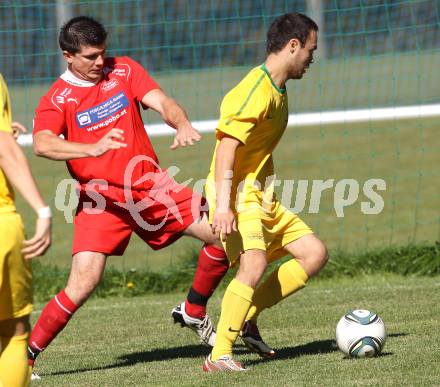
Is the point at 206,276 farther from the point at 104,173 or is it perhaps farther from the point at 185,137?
the point at 185,137

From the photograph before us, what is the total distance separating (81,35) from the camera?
6.60 metres

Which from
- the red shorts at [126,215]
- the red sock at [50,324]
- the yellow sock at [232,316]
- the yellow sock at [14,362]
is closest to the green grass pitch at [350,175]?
the red shorts at [126,215]

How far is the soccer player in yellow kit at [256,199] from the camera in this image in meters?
6.20

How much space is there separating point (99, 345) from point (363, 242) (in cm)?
622

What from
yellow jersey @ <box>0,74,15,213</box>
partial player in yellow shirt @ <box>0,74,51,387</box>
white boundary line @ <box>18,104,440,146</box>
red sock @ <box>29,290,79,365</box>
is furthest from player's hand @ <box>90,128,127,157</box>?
white boundary line @ <box>18,104,440,146</box>

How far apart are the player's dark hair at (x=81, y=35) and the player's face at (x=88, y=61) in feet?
0.10

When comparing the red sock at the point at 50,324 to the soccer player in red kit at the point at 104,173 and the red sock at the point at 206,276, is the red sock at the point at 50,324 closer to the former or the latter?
the soccer player in red kit at the point at 104,173

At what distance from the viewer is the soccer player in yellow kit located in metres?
6.20

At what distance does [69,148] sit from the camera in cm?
599

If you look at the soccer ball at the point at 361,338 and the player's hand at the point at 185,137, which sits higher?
the player's hand at the point at 185,137

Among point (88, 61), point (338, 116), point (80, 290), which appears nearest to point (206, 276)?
point (80, 290)

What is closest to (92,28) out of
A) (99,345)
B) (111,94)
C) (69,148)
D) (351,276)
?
(111,94)

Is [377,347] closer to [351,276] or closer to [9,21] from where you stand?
[351,276]

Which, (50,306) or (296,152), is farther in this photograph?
(296,152)
